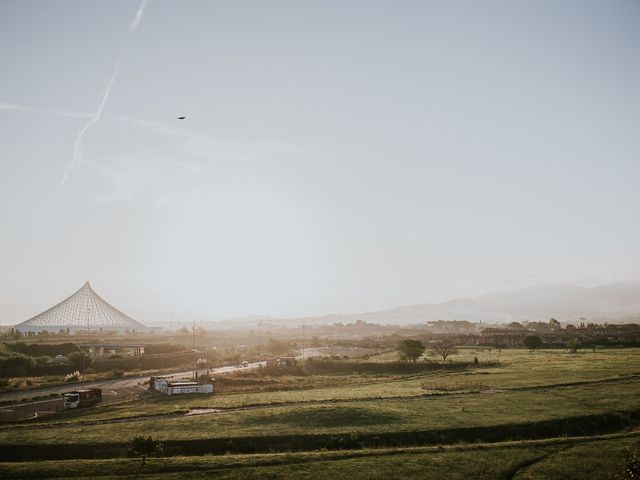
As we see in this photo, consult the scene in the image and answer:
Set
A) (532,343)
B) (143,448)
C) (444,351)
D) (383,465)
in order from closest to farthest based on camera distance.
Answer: (383,465), (143,448), (444,351), (532,343)

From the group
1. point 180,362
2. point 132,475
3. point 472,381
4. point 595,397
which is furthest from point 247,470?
point 180,362

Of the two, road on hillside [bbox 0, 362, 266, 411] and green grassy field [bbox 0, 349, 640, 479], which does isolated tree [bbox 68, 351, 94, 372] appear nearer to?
road on hillside [bbox 0, 362, 266, 411]

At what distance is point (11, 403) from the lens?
6359 cm

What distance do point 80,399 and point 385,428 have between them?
4028 cm

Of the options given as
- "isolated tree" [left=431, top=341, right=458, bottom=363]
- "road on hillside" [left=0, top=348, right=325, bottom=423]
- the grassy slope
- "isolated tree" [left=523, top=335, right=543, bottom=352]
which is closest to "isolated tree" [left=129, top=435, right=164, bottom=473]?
the grassy slope

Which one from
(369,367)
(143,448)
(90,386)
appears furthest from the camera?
(369,367)

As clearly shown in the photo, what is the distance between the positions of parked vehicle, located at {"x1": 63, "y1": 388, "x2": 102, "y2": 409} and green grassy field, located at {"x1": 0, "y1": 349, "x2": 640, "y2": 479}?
118 inches

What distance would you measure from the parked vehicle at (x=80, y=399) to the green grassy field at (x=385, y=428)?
300 cm

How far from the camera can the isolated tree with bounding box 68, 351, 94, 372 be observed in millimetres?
101431

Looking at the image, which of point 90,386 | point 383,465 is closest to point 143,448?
point 383,465

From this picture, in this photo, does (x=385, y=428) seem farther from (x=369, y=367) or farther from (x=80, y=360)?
(x=80, y=360)

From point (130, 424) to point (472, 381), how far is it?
51.3 metres

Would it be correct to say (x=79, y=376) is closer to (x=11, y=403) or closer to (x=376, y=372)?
(x=11, y=403)

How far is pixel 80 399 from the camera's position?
61438 millimetres
